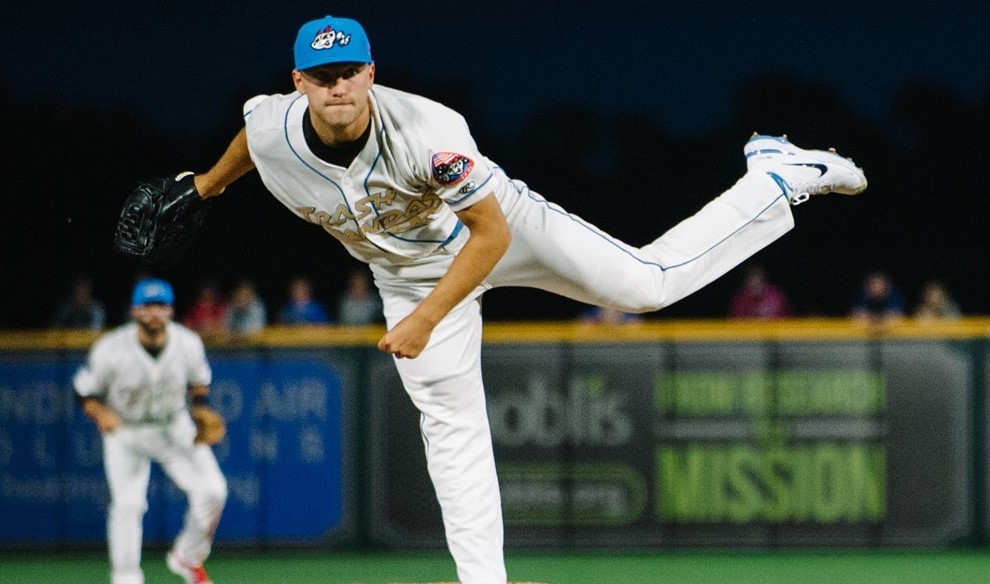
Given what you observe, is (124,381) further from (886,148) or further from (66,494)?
(886,148)

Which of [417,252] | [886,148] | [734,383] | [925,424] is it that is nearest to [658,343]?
[734,383]

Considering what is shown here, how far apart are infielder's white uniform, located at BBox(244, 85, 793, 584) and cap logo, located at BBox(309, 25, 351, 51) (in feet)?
0.94

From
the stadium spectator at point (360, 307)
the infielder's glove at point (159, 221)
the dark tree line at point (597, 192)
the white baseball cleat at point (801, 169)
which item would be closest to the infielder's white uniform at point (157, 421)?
the stadium spectator at point (360, 307)

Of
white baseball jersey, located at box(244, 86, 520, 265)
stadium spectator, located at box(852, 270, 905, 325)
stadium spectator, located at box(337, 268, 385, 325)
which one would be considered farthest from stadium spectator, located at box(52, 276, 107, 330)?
white baseball jersey, located at box(244, 86, 520, 265)

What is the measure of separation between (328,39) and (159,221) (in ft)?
3.34

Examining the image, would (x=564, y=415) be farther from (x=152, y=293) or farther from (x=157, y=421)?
(x=152, y=293)

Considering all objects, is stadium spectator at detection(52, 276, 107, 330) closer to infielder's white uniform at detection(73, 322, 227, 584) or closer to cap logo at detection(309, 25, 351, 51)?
infielder's white uniform at detection(73, 322, 227, 584)

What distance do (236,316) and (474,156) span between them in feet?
24.9

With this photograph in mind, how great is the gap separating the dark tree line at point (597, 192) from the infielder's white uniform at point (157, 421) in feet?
28.6

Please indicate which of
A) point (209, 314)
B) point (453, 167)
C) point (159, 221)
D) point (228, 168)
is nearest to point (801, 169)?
point (453, 167)

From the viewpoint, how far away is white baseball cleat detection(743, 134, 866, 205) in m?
5.58

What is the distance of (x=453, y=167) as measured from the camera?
4.63m

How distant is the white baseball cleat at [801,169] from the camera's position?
18.3ft

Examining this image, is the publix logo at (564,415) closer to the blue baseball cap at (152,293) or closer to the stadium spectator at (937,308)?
the blue baseball cap at (152,293)
